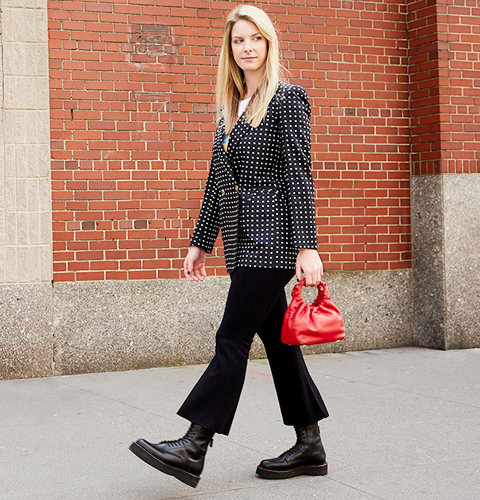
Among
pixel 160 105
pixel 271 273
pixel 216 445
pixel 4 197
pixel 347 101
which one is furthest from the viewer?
pixel 347 101

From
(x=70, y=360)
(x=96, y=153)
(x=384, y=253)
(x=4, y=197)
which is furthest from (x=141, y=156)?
(x=384, y=253)

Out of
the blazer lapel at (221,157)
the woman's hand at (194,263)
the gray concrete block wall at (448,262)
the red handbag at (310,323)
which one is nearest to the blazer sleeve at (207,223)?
the woman's hand at (194,263)

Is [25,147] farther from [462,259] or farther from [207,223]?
[462,259]

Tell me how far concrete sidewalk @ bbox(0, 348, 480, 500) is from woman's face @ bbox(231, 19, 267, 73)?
1851 millimetres

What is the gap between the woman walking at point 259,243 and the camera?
3.29 m

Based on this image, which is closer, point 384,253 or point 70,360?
point 70,360

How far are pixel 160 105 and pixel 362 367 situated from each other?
8.61 feet

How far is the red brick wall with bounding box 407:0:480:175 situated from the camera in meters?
6.98

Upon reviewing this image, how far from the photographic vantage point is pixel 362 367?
6.22 meters

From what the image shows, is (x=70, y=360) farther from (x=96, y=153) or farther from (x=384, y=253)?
(x=384, y=253)

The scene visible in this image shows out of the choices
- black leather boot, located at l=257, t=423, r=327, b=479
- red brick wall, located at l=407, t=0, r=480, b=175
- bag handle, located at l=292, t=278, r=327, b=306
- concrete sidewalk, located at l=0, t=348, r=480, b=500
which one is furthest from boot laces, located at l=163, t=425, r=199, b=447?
red brick wall, located at l=407, t=0, r=480, b=175

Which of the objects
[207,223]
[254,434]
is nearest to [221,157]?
[207,223]

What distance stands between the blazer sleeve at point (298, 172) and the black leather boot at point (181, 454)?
901mm

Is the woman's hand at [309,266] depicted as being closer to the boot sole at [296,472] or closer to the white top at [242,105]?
the white top at [242,105]
